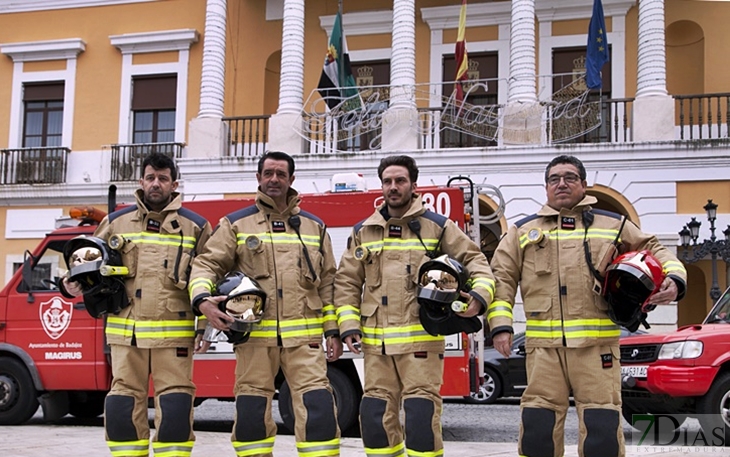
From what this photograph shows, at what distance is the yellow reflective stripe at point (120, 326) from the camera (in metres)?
5.29

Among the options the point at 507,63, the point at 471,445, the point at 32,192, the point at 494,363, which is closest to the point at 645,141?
the point at 507,63

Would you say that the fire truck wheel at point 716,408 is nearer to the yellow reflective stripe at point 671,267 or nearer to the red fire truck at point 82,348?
the red fire truck at point 82,348

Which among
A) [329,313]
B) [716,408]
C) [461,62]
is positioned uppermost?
[461,62]

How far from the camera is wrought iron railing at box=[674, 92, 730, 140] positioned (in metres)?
18.8

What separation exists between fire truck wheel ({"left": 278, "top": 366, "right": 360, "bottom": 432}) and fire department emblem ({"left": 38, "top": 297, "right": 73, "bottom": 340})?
8.97 ft

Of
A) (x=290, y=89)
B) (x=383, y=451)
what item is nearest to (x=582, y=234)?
(x=383, y=451)

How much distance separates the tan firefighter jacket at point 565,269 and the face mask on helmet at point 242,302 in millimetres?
1475

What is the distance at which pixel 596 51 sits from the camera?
18594 millimetres

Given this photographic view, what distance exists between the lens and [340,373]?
29.0 ft

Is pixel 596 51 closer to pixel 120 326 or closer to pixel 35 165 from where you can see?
pixel 35 165

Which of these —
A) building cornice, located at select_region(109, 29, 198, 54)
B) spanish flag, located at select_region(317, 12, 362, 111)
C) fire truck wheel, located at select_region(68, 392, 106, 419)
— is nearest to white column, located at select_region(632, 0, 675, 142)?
spanish flag, located at select_region(317, 12, 362, 111)

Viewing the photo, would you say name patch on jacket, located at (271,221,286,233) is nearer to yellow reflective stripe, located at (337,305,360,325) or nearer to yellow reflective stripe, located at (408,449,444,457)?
yellow reflective stripe, located at (337,305,360,325)

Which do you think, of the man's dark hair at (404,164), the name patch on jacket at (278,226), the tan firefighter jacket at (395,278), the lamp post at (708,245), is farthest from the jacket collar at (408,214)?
the lamp post at (708,245)

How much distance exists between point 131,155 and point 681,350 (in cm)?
1762
